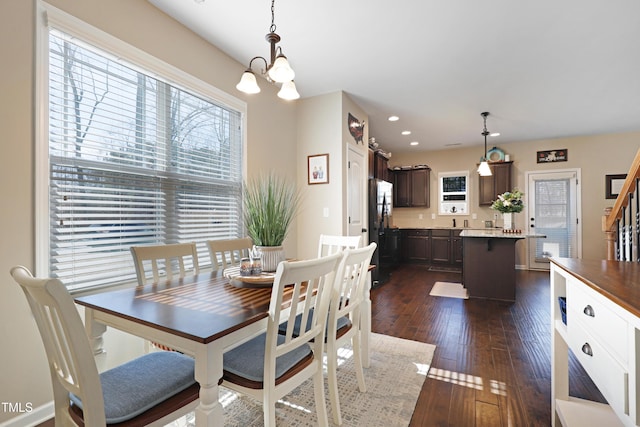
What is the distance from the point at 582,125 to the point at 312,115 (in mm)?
4760

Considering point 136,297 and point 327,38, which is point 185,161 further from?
point 327,38

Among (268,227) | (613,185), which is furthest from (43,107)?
(613,185)

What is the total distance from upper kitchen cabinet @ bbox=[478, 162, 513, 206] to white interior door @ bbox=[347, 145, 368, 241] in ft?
11.3

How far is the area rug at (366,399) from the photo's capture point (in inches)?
64.2

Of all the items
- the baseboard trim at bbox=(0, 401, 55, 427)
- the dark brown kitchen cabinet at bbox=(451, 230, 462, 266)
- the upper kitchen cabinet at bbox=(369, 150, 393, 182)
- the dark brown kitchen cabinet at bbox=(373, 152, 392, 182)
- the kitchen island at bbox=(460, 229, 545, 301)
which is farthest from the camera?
the dark brown kitchen cabinet at bbox=(451, 230, 462, 266)

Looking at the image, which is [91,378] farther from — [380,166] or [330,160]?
[380,166]

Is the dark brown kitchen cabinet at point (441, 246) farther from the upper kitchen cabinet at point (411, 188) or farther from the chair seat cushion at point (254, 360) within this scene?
the chair seat cushion at point (254, 360)

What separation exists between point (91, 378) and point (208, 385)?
34cm

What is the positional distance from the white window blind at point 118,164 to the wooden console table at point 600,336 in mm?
2564

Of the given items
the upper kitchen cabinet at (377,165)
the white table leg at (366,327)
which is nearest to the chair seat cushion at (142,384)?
the white table leg at (366,327)

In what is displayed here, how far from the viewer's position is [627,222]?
7.35 ft

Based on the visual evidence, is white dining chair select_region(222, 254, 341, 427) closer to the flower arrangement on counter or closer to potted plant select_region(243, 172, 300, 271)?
potted plant select_region(243, 172, 300, 271)

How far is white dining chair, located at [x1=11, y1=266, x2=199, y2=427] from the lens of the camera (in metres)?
0.84

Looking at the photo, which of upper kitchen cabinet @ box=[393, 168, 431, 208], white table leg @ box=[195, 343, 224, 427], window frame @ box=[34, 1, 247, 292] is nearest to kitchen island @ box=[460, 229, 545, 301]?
upper kitchen cabinet @ box=[393, 168, 431, 208]
